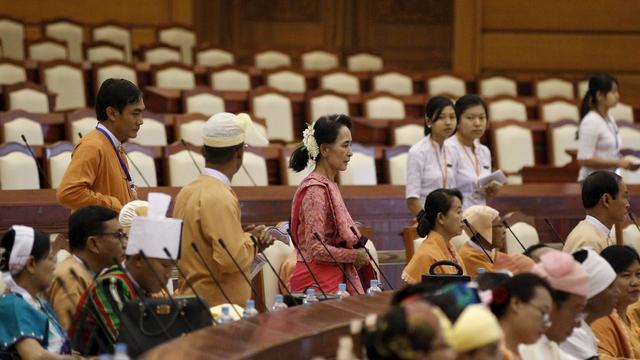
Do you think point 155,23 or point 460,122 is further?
point 155,23

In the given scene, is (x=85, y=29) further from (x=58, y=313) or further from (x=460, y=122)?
(x=58, y=313)

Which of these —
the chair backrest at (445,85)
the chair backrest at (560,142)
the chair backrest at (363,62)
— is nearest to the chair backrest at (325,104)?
the chair backrest at (445,85)

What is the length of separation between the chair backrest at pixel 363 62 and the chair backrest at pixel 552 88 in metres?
1.36

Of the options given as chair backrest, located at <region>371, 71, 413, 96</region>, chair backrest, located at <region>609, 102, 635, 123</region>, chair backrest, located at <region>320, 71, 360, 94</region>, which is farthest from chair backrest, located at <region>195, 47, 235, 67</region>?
chair backrest, located at <region>609, 102, 635, 123</region>

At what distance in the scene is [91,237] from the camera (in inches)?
134

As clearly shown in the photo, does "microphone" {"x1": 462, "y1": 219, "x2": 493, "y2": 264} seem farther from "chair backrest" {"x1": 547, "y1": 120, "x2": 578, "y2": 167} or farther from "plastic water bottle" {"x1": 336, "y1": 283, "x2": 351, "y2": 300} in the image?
"chair backrest" {"x1": 547, "y1": 120, "x2": 578, "y2": 167}

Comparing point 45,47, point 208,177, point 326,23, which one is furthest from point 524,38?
point 208,177

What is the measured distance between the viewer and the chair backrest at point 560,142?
27.9 feet

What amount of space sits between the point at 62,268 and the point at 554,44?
27.6 feet

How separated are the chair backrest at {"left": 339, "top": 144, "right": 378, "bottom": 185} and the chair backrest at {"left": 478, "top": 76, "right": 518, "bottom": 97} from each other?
9.81 feet

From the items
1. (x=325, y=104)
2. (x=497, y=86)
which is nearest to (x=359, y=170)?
(x=325, y=104)

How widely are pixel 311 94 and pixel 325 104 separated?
0.12m

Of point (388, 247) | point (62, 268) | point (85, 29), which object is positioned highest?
point (85, 29)

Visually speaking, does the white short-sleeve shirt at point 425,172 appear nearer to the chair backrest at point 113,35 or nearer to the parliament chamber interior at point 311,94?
the parliament chamber interior at point 311,94
